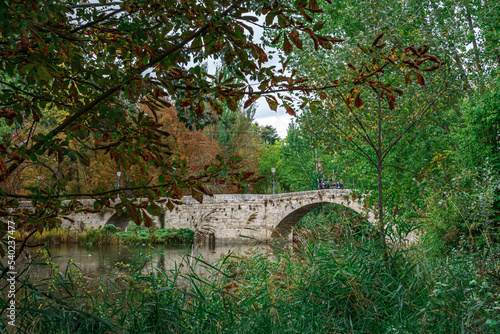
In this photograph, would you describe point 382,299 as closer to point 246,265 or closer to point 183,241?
point 246,265

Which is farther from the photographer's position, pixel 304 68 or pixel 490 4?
pixel 490 4

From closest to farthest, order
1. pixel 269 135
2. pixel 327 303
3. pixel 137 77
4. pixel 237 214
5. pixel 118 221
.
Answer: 1. pixel 137 77
2. pixel 327 303
3. pixel 237 214
4. pixel 118 221
5. pixel 269 135

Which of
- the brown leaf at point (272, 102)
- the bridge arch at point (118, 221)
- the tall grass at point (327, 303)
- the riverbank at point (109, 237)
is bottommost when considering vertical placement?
the riverbank at point (109, 237)

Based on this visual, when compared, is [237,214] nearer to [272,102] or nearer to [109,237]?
[109,237]

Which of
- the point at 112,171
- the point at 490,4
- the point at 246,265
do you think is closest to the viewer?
the point at 246,265

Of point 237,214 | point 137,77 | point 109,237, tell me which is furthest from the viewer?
point 237,214

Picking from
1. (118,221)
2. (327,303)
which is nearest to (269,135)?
(118,221)

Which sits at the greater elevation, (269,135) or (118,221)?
(269,135)

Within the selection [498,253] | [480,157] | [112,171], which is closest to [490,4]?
[480,157]

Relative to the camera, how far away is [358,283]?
2.97 meters

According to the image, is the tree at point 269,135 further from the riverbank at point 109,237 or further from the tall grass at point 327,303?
the tall grass at point 327,303

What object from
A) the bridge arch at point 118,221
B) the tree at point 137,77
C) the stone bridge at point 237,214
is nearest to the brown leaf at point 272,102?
the tree at point 137,77

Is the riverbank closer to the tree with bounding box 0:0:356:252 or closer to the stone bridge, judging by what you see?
the stone bridge

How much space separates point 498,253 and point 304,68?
316 centimetres
